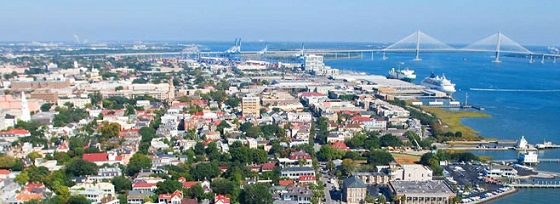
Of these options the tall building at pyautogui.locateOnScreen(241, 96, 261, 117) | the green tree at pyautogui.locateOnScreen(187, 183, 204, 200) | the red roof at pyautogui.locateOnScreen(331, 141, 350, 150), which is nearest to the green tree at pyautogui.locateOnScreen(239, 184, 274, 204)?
the green tree at pyautogui.locateOnScreen(187, 183, 204, 200)

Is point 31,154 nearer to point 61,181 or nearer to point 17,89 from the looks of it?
point 61,181

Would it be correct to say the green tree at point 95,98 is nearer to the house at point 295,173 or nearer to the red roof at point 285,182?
the house at point 295,173

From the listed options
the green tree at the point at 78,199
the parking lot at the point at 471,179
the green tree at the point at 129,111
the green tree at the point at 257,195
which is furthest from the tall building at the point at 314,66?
the green tree at the point at 78,199

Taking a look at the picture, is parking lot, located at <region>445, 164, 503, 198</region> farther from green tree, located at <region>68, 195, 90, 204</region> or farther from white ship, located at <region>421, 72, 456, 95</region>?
white ship, located at <region>421, 72, 456, 95</region>

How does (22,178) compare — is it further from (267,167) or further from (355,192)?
(355,192)

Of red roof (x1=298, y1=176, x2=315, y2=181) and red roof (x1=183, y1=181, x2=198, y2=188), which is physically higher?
red roof (x1=183, y1=181, x2=198, y2=188)
